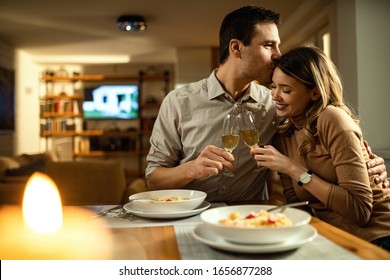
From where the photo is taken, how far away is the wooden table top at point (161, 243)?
1.90ft

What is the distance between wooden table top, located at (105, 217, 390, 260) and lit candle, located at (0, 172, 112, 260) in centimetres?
3

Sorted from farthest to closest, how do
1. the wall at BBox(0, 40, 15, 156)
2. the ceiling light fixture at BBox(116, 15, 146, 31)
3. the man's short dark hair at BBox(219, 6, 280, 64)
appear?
the wall at BBox(0, 40, 15, 156)
the ceiling light fixture at BBox(116, 15, 146, 31)
the man's short dark hair at BBox(219, 6, 280, 64)

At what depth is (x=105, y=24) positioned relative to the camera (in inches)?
136

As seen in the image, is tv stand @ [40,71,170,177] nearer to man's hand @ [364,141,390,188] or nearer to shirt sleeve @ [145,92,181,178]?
shirt sleeve @ [145,92,181,178]

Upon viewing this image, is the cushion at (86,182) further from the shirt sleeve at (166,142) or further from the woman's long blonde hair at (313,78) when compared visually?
the woman's long blonde hair at (313,78)

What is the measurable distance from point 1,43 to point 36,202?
3.40m

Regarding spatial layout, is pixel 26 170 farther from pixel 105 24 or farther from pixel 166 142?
pixel 166 142

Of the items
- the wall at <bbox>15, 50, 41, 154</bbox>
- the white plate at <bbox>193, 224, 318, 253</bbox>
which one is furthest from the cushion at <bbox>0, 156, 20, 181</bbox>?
the white plate at <bbox>193, 224, 318, 253</bbox>

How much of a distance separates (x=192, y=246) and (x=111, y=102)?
5266 mm

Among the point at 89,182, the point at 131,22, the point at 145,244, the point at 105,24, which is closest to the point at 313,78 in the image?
the point at 145,244

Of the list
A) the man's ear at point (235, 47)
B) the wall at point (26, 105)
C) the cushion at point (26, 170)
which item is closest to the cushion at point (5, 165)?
the cushion at point (26, 170)

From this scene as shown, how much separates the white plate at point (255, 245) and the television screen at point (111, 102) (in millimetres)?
5096

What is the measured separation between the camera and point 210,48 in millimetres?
4062

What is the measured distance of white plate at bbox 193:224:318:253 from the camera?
0.54 meters
